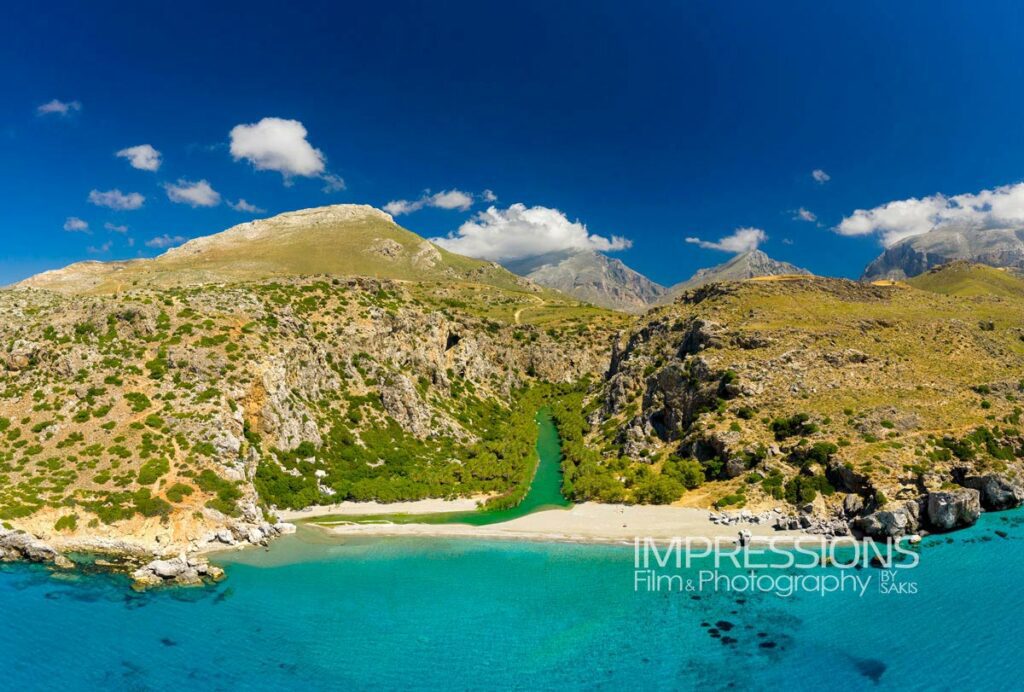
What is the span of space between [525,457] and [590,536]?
97.9 ft

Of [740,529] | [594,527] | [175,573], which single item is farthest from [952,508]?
[175,573]

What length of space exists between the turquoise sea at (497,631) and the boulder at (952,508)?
3.50m

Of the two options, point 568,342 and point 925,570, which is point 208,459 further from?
point 568,342

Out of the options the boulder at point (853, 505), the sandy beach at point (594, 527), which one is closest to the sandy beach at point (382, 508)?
the sandy beach at point (594, 527)

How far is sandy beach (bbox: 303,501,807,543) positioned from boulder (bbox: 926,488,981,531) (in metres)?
12.9

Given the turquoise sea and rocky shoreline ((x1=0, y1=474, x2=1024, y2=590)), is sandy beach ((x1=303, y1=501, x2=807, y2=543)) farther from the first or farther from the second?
the turquoise sea

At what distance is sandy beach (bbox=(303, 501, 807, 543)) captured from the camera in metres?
56.1

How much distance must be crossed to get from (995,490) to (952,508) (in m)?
10.4

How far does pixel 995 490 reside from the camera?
5741 centimetres

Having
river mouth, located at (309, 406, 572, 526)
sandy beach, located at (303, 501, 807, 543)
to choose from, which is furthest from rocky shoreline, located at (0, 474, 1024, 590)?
river mouth, located at (309, 406, 572, 526)

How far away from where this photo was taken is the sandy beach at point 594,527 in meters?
56.1

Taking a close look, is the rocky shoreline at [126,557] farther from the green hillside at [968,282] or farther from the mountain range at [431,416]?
the green hillside at [968,282]

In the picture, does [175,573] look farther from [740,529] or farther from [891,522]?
[891,522]

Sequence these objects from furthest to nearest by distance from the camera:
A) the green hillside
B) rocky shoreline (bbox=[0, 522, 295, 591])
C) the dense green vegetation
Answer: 1. the green hillside
2. the dense green vegetation
3. rocky shoreline (bbox=[0, 522, 295, 591])
